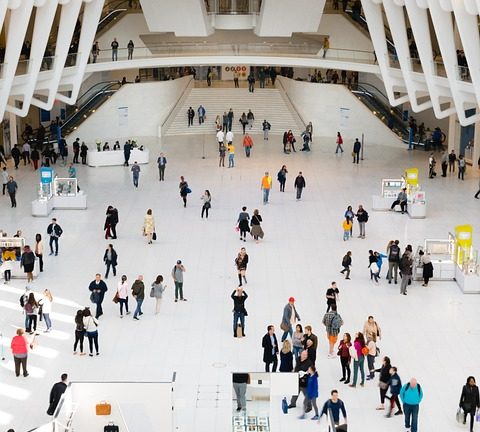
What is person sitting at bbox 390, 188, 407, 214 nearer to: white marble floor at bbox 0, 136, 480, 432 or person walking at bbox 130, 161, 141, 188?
white marble floor at bbox 0, 136, 480, 432

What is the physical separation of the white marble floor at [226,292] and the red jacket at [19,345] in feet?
1.96

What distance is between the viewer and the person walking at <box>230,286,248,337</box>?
69.9 ft

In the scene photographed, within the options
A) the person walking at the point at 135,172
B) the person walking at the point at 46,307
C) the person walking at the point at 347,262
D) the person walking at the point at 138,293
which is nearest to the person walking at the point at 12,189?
the person walking at the point at 135,172

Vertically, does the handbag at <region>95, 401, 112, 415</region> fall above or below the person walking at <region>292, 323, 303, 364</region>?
below

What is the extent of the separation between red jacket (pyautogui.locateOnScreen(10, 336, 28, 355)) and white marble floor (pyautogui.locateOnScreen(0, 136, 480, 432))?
23.5 inches

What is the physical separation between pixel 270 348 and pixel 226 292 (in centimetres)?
567

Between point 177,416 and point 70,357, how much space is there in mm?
3625

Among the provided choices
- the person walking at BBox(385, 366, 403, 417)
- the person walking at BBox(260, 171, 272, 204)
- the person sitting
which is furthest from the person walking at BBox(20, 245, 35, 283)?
the person sitting

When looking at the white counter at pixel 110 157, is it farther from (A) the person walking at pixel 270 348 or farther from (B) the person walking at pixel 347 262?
(A) the person walking at pixel 270 348

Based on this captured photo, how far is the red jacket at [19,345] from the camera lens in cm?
1923

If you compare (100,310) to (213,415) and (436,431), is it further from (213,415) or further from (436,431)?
(436,431)

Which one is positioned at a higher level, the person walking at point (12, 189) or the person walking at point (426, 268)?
the person walking at point (12, 189)

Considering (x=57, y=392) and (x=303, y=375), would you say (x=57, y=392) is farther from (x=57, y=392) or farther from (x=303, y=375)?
(x=303, y=375)

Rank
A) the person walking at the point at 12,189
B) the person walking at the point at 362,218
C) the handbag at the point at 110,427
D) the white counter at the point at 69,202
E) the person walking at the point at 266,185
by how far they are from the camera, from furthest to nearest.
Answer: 1. the person walking at the point at 266,185
2. the white counter at the point at 69,202
3. the person walking at the point at 12,189
4. the person walking at the point at 362,218
5. the handbag at the point at 110,427
